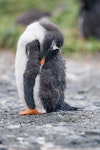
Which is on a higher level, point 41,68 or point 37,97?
point 41,68

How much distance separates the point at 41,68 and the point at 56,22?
9.46 metres

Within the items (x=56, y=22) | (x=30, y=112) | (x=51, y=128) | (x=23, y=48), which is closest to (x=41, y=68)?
(x=23, y=48)

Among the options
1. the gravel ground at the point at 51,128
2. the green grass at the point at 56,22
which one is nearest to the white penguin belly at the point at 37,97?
the gravel ground at the point at 51,128

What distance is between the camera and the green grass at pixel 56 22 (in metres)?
14.2

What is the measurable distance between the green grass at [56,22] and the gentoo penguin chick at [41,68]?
6.87m

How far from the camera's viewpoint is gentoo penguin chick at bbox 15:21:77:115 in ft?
22.7

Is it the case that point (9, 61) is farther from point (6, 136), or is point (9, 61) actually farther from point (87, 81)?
point (6, 136)

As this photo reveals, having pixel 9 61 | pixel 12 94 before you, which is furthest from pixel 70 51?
pixel 12 94

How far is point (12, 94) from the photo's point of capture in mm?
9617

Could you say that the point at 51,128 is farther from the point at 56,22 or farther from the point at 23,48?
the point at 56,22

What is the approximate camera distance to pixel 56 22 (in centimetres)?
1634

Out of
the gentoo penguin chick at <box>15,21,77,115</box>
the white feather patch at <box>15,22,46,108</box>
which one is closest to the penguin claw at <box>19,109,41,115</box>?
the gentoo penguin chick at <box>15,21,77,115</box>

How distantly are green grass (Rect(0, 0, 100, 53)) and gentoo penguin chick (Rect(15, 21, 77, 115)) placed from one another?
22.5ft

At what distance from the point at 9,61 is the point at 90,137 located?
7678 millimetres
